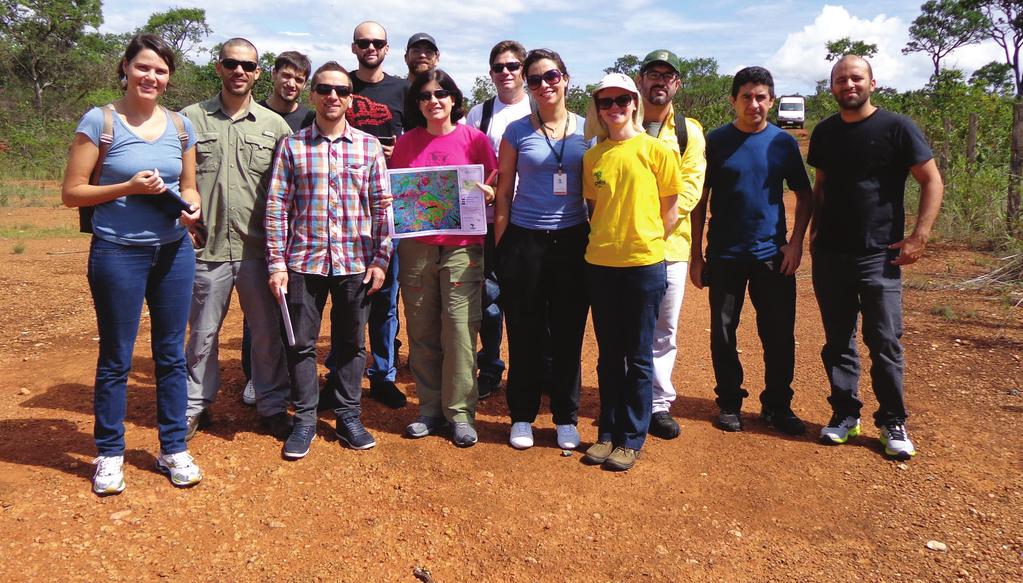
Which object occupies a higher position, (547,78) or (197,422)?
(547,78)

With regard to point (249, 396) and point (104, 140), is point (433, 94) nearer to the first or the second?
point (104, 140)

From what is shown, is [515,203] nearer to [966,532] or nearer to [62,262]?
[966,532]

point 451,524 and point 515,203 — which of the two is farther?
point 515,203

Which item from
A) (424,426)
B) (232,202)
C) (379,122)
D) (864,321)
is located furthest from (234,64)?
(864,321)

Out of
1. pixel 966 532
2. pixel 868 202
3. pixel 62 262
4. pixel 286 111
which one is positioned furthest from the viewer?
pixel 62 262

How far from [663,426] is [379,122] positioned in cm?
238

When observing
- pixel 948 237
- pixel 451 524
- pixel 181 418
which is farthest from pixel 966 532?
pixel 948 237

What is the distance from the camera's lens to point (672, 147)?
3.68 meters

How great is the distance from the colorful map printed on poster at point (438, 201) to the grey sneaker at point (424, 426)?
1.04 metres

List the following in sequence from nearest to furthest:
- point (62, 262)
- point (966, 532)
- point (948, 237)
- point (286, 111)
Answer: point (966, 532) < point (286, 111) < point (62, 262) < point (948, 237)

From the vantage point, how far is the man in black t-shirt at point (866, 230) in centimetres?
356

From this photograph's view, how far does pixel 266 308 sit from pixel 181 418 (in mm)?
679

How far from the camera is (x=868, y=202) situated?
363 centimetres

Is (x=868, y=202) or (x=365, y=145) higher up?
(x=365, y=145)
